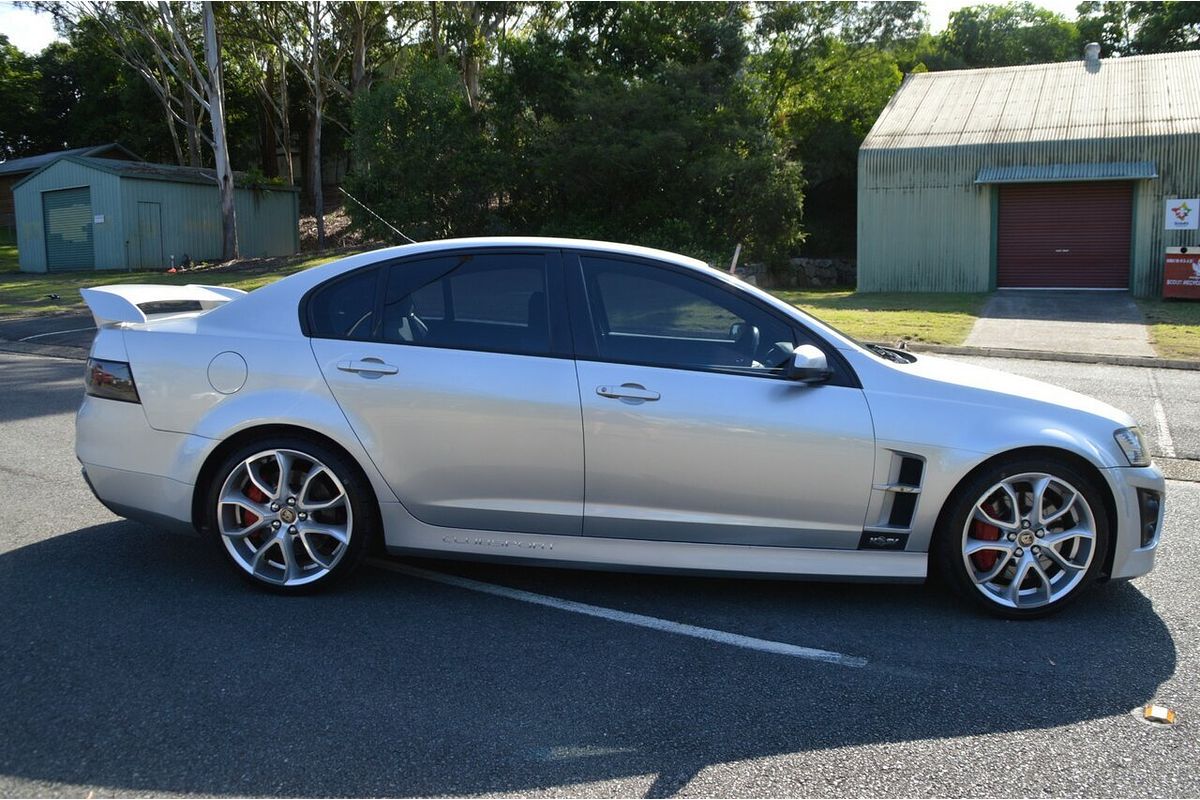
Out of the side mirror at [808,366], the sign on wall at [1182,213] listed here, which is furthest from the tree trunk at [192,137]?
the side mirror at [808,366]

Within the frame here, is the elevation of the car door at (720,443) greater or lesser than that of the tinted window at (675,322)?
lesser

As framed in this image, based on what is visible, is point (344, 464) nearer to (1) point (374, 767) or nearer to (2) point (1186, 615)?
(1) point (374, 767)

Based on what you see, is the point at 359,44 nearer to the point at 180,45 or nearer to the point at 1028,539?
the point at 180,45

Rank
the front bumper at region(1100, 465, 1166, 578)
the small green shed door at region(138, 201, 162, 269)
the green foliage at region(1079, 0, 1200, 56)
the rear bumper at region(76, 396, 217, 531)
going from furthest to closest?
the green foliage at region(1079, 0, 1200, 56) → the small green shed door at region(138, 201, 162, 269) → the rear bumper at region(76, 396, 217, 531) → the front bumper at region(1100, 465, 1166, 578)

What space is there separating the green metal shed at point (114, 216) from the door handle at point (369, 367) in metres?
30.3

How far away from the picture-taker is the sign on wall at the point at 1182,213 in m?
24.5

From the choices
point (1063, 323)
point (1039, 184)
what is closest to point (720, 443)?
point (1063, 323)

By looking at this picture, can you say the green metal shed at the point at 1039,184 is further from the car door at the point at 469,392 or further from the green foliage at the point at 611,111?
the car door at the point at 469,392

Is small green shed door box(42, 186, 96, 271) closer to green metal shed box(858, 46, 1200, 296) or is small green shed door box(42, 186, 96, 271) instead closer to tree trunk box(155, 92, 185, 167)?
tree trunk box(155, 92, 185, 167)

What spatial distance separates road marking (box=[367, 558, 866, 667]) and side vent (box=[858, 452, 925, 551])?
598 mm

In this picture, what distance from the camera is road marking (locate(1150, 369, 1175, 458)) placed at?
26.9ft

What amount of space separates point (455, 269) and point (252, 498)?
4.66ft

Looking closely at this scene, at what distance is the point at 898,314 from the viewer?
64.2ft

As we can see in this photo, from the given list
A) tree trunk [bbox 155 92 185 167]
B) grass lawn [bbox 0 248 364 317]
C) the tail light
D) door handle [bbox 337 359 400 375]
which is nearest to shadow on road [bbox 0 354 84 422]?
the tail light
